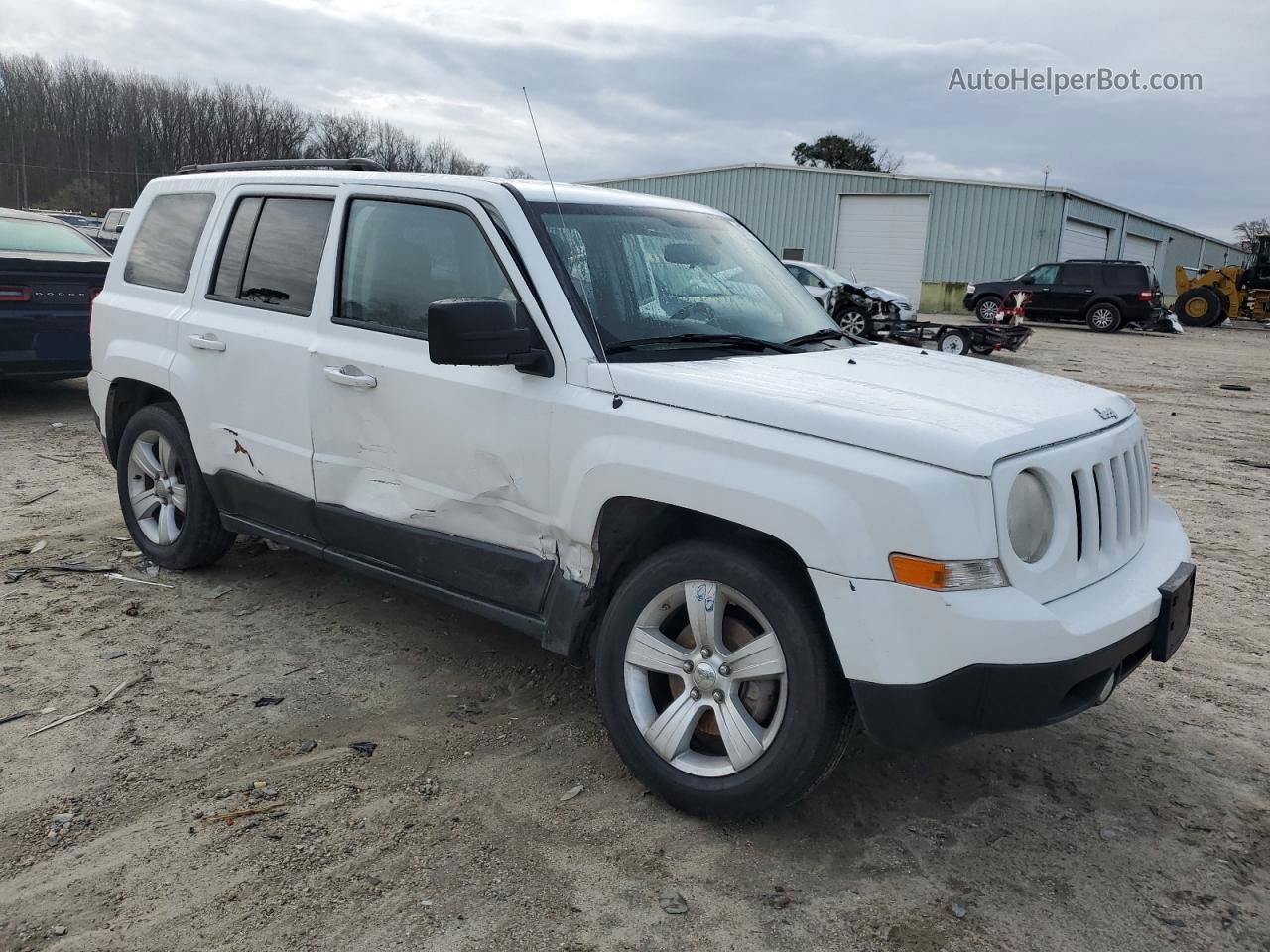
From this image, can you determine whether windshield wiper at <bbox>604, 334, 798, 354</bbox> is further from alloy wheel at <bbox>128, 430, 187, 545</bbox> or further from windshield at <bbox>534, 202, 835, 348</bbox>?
alloy wheel at <bbox>128, 430, 187, 545</bbox>

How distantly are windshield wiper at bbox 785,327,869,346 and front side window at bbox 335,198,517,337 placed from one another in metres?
1.07

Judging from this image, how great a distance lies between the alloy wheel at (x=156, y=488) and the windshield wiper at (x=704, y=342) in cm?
262

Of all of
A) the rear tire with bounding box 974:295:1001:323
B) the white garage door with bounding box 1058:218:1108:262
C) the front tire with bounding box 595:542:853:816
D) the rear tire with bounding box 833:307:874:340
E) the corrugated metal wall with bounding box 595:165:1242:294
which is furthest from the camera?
the white garage door with bounding box 1058:218:1108:262

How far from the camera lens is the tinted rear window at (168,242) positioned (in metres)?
4.61

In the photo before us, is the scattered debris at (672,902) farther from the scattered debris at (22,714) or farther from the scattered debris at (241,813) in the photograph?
the scattered debris at (22,714)

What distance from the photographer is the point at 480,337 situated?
9.94ft

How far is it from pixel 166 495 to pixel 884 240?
33.6 meters

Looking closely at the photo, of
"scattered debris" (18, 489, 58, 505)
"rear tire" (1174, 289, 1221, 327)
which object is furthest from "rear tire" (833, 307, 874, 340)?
"rear tire" (1174, 289, 1221, 327)

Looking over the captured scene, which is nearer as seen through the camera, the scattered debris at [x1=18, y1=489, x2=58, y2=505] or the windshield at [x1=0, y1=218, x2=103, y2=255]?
the scattered debris at [x1=18, y1=489, x2=58, y2=505]

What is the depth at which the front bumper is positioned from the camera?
8.09 ft

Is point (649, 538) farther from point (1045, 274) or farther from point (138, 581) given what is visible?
point (1045, 274)

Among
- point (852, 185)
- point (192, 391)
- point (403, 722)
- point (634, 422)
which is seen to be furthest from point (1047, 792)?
point (852, 185)

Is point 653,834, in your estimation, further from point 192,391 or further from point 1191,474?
point 1191,474

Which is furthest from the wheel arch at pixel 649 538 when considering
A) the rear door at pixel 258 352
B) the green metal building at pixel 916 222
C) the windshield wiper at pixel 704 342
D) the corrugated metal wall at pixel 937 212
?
the green metal building at pixel 916 222
